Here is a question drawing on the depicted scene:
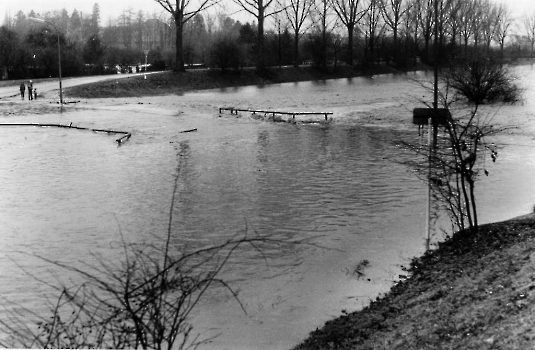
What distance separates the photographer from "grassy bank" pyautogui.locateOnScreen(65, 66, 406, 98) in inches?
2344

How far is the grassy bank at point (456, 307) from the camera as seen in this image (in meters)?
8.36

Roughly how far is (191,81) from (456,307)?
6359cm

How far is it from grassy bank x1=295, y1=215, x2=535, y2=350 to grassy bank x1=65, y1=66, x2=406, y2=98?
4823 cm

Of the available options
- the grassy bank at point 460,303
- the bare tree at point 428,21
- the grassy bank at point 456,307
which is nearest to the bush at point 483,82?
the bare tree at point 428,21

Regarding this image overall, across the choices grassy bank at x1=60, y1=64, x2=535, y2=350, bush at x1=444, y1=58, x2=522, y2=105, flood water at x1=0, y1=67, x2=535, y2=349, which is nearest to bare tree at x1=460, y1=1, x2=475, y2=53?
bush at x1=444, y1=58, x2=522, y2=105

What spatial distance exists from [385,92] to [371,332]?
55.1 meters

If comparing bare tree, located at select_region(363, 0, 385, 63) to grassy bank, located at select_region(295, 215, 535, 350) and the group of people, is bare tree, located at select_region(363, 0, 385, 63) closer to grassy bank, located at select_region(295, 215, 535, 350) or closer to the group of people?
the group of people

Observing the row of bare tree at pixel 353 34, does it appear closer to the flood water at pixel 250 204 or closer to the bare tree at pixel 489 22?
the bare tree at pixel 489 22

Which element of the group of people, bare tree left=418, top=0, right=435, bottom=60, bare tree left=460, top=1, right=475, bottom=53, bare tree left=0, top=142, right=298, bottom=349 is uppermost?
bare tree left=460, top=1, right=475, bottom=53

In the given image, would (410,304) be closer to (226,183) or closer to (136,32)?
(226,183)

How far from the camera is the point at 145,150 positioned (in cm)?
2905

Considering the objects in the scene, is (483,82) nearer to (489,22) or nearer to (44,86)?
(44,86)

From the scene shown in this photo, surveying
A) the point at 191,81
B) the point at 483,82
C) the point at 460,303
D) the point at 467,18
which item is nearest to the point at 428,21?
the point at 483,82

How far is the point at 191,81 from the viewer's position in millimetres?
71188
